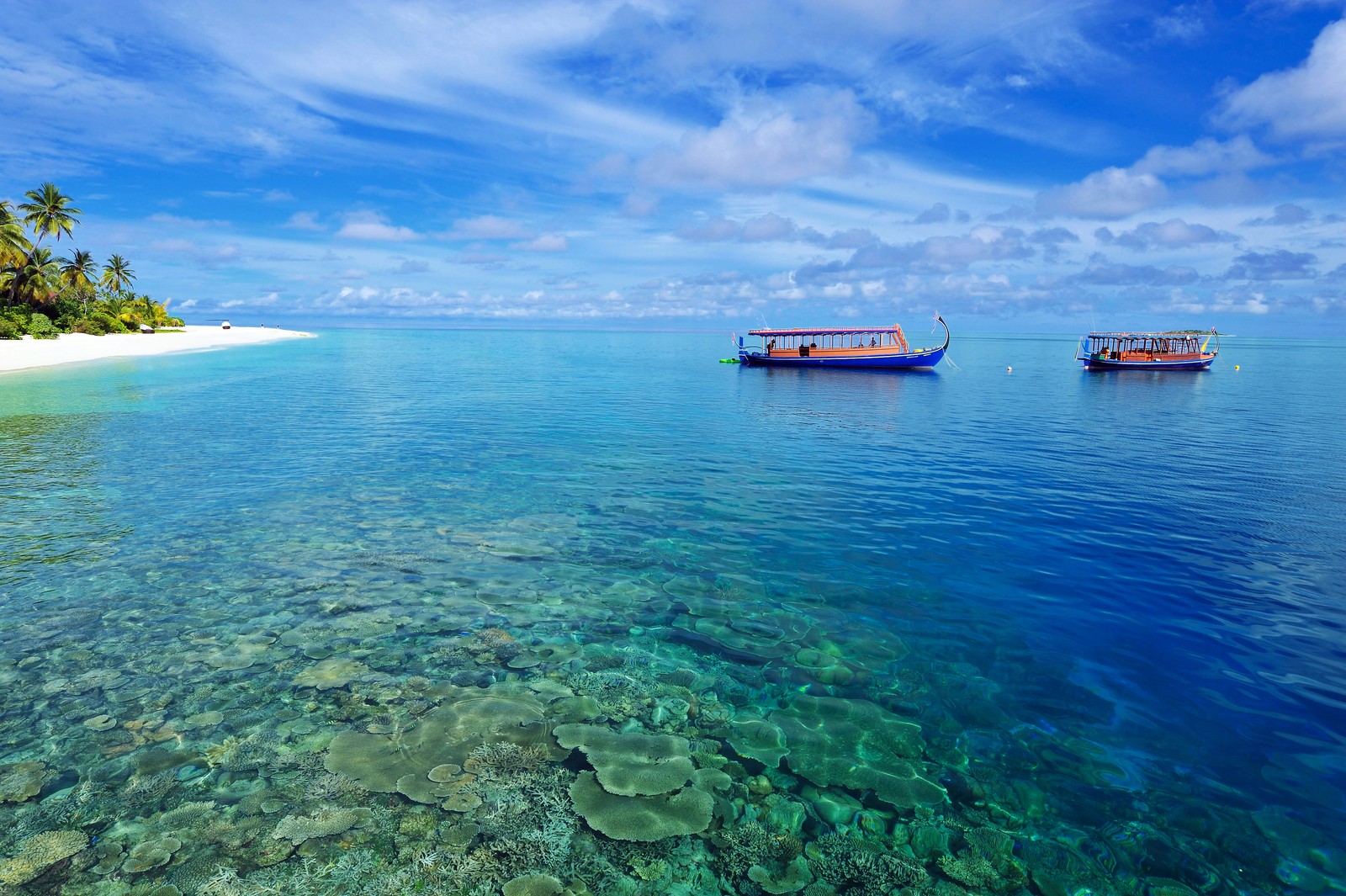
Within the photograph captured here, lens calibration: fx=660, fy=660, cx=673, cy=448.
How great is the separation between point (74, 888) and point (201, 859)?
922 mm

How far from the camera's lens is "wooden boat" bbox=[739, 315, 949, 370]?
243 feet

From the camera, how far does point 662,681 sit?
955cm

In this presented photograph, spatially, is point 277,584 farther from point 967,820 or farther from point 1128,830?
point 1128,830

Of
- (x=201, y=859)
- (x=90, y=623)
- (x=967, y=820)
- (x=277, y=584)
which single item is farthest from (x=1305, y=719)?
(x=90, y=623)

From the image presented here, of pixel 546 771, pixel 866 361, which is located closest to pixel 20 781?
pixel 546 771

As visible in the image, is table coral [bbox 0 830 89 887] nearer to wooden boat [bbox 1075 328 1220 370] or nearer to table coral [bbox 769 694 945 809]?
table coral [bbox 769 694 945 809]

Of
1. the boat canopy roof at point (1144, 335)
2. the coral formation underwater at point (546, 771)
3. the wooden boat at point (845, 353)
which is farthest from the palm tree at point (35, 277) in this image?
the boat canopy roof at point (1144, 335)

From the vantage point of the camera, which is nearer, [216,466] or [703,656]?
[703,656]

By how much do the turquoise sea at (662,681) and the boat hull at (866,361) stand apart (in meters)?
51.5

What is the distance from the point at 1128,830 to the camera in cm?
698

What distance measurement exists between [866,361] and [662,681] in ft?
231

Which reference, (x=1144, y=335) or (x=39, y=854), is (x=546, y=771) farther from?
(x=1144, y=335)

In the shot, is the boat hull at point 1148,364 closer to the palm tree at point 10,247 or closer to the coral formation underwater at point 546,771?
the coral formation underwater at point 546,771

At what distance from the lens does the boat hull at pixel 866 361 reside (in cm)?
7412
